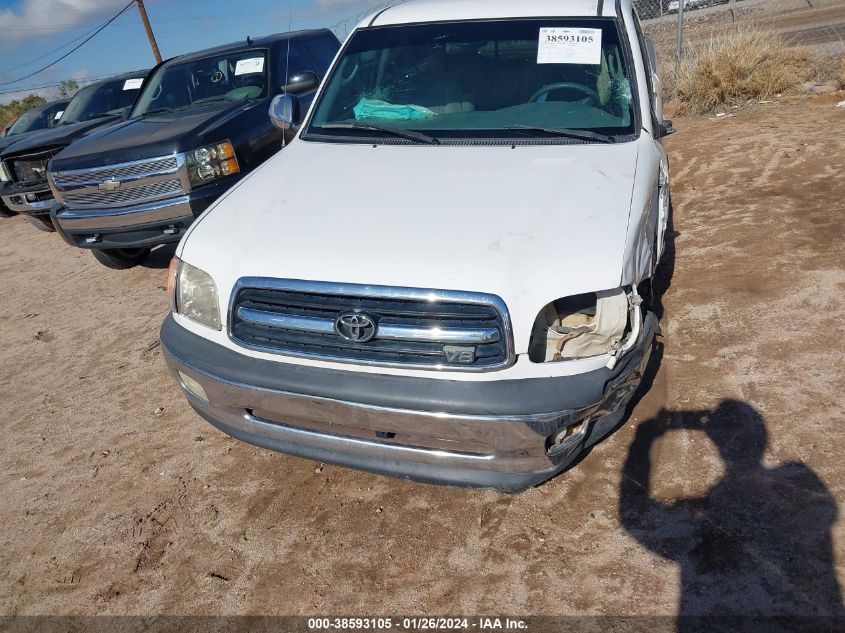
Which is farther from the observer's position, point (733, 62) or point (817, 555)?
point (733, 62)

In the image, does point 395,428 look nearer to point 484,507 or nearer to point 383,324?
point 383,324

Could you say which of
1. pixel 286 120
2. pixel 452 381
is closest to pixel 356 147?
pixel 286 120

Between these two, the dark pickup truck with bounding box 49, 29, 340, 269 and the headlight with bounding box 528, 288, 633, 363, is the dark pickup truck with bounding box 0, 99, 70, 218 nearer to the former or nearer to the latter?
the dark pickup truck with bounding box 49, 29, 340, 269

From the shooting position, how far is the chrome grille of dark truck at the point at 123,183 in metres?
5.38

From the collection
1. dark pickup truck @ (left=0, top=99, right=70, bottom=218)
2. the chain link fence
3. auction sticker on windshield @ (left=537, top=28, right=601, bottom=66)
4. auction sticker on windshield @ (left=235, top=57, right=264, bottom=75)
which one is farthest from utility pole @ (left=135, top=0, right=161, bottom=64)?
auction sticker on windshield @ (left=537, top=28, right=601, bottom=66)

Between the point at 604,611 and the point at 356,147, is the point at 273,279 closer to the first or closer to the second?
the point at 356,147

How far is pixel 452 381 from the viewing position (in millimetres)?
2367

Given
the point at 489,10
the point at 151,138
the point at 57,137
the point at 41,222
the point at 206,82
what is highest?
the point at 489,10

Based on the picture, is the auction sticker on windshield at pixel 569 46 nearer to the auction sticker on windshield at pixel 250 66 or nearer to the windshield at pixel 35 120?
the auction sticker on windshield at pixel 250 66

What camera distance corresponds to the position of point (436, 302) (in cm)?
235

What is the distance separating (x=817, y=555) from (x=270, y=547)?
2.15 meters

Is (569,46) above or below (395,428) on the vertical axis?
above

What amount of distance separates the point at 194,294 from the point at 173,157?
9.76 ft

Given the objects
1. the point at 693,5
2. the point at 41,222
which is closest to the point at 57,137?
the point at 41,222
